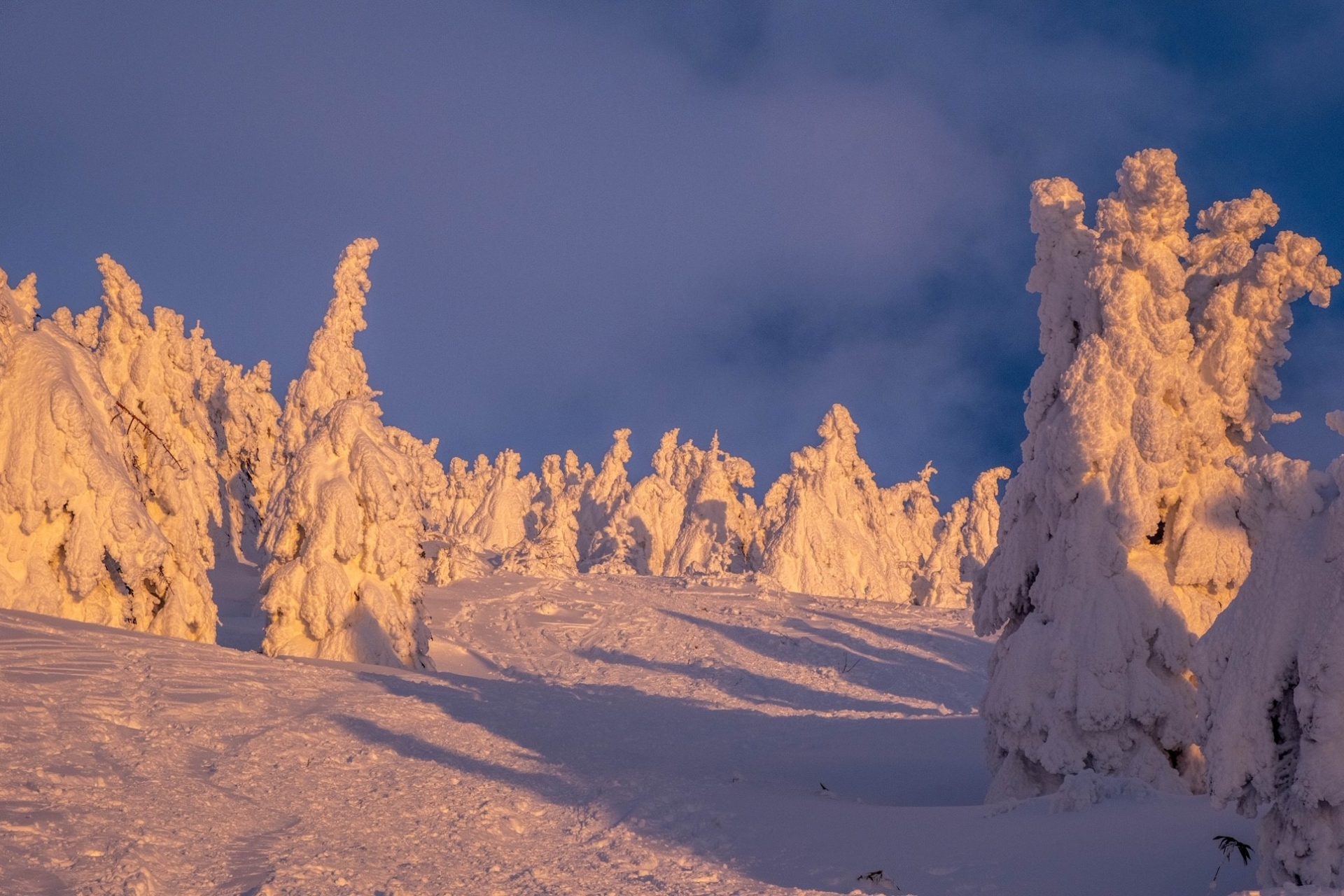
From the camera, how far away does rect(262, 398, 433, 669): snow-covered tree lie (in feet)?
72.5

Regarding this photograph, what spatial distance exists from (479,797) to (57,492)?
11.7 metres

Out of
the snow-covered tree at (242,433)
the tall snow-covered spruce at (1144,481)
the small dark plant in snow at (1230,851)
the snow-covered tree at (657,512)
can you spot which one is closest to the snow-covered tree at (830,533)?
the snow-covered tree at (657,512)

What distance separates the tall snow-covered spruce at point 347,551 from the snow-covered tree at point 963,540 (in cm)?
4135

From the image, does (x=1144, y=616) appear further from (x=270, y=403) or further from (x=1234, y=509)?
(x=270, y=403)

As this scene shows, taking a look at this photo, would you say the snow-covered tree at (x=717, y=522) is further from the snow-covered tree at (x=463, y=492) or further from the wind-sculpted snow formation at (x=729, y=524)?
the snow-covered tree at (x=463, y=492)

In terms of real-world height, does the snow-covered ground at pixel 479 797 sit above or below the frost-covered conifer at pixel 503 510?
below

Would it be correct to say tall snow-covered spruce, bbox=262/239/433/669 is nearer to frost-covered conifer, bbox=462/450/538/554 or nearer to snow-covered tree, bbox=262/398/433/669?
snow-covered tree, bbox=262/398/433/669

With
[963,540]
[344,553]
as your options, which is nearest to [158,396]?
[344,553]

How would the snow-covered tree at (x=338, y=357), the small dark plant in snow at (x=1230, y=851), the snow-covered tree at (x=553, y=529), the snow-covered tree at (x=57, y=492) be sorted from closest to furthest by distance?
the small dark plant in snow at (x=1230, y=851) < the snow-covered tree at (x=57, y=492) < the snow-covered tree at (x=338, y=357) < the snow-covered tree at (x=553, y=529)

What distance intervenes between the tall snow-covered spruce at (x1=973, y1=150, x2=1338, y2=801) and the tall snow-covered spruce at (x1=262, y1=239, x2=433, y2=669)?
1422 cm

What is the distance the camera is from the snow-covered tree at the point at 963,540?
60.2m

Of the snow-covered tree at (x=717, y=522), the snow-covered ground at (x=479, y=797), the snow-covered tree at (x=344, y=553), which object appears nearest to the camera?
the snow-covered ground at (x=479, y=797)

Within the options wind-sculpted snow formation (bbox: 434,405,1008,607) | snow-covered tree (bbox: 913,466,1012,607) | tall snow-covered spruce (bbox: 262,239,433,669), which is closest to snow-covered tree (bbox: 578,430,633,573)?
wind-sculpted snow formation (bbox: 434,405,1008,607)

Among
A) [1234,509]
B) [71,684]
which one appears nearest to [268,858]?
[71,684]
